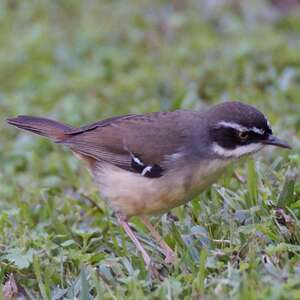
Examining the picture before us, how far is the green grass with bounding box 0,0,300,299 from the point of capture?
579cm

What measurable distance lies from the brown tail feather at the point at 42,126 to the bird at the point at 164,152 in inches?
9.5

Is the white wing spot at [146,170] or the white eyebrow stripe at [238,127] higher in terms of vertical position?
the white eyebrow stripe at [238,127]

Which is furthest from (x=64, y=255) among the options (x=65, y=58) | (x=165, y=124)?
(x=65, y=58)

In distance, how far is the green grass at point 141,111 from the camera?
579 cm

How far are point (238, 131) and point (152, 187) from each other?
2.41 feet

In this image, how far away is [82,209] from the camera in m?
7.40

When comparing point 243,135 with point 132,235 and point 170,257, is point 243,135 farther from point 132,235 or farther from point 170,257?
point 132,235

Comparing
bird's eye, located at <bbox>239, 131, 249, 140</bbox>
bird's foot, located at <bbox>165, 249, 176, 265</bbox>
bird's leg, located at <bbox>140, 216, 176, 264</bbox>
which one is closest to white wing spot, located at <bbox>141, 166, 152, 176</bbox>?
bird's leg, located at <bbox>140, 216, 176, 264</bbox>

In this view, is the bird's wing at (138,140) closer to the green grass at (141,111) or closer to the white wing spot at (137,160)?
the white wing spot at (137,160)

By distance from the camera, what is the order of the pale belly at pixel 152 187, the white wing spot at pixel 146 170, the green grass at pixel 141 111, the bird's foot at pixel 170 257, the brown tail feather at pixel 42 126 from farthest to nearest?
1. the brown tail feather at pixel 42 126
2. the white wing spot at pixel 146 170
3. the pale belly at pixel 152 187
4. the bird's foot at pixel 170 257
5. the green grass at pixel 141 111

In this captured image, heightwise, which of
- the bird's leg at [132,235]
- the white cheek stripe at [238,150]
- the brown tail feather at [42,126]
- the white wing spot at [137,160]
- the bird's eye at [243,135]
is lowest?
the bird's leg at [132,235]

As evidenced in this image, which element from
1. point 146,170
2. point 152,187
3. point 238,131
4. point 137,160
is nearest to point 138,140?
point 137,160

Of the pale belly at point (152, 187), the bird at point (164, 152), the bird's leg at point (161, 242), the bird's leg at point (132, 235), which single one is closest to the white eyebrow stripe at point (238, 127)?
the bird at point (164, 152)

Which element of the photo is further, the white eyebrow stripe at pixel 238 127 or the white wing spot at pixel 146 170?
the white wing spot at pixel 146 170
